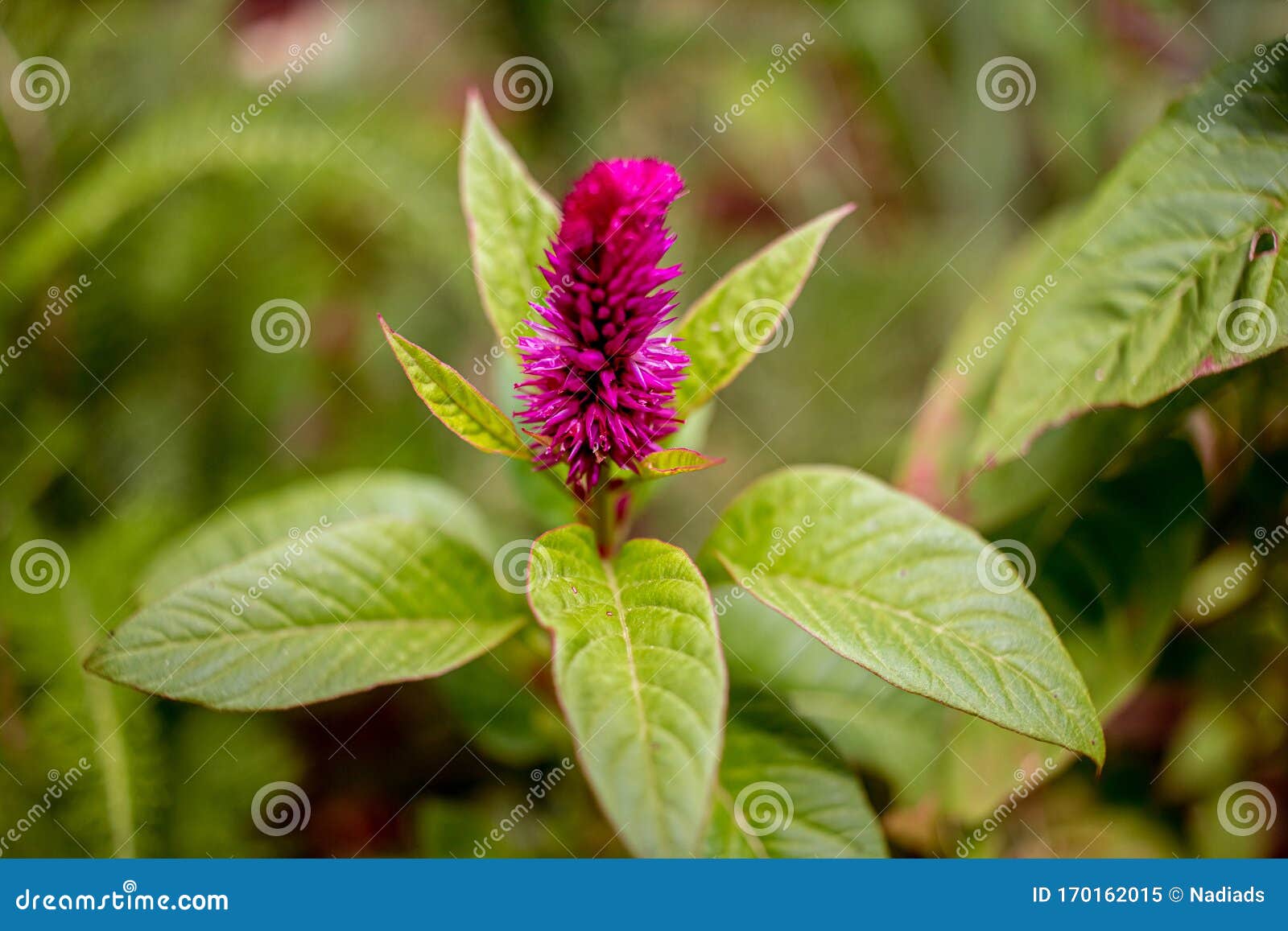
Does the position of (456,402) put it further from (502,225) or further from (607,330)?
(502,225)

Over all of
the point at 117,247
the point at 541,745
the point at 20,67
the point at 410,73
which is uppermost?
the point at 410,73

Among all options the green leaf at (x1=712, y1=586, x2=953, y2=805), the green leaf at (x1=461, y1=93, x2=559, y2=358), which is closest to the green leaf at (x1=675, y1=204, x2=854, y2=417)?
the green leaf at (x1=461, y1=93, x2=559, y2=358)

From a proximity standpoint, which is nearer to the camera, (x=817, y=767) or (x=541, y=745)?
(x=817, y=767)

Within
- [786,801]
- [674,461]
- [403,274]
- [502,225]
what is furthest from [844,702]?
[403,274]

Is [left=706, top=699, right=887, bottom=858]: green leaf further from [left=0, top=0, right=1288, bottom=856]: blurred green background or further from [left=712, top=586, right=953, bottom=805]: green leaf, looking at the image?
[left=0, top=0, right=1288, bottom=856]: blurred green background

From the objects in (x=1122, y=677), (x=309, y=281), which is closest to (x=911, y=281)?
(x=1122, y=677)

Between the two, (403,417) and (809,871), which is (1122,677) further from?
(403,417)

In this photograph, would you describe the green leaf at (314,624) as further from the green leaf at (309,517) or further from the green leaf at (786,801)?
the green leaf at (786,801)
